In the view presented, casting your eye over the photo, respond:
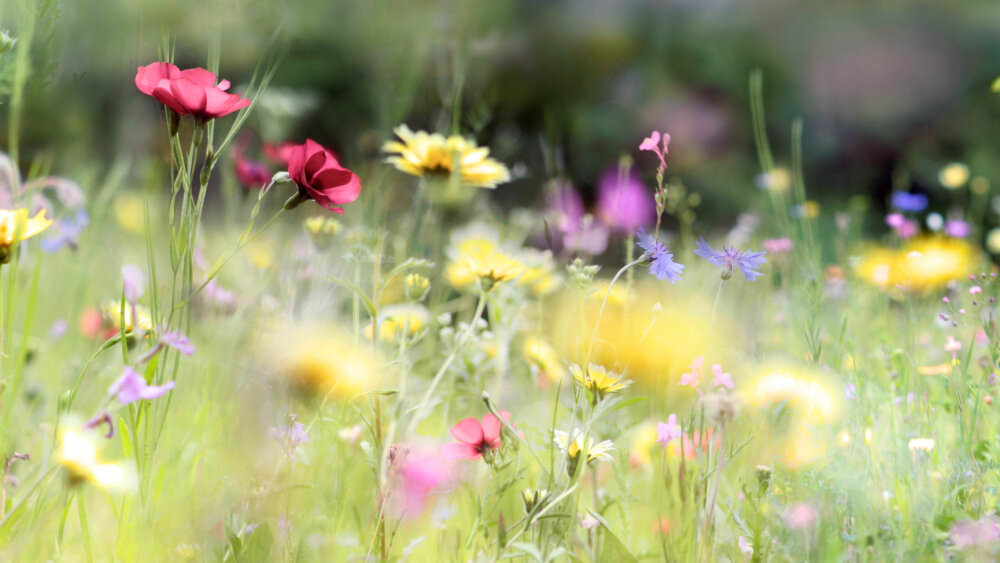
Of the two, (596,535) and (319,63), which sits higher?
(596,535)

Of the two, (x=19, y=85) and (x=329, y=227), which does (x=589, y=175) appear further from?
(x=19, y=85)

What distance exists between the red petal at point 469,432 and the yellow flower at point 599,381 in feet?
0.37

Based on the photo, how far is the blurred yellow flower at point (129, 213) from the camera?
8.86 ft

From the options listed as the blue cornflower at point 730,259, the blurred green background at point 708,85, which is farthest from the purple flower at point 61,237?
the blurred green background at point 708,85

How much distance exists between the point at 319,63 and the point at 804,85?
95.5 inches

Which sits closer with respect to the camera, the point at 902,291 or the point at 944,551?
the point at 944,551

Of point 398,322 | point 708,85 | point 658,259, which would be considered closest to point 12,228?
point 398,322

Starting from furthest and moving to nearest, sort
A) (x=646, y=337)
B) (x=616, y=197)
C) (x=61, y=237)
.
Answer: (x=616, y=197), (x=61, y=237), (x=646, y=337)

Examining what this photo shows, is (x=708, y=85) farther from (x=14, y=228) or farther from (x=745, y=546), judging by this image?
(x=14, y=228)

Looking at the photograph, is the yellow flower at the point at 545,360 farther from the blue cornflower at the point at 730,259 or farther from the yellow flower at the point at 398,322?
the blue cornflower at the point at 730,259

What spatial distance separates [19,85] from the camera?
24.2 inches

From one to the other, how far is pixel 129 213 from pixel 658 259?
2.63 metres

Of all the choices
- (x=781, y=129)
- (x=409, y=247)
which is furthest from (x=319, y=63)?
(x=409, y=247)

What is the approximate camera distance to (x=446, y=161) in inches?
37.3
